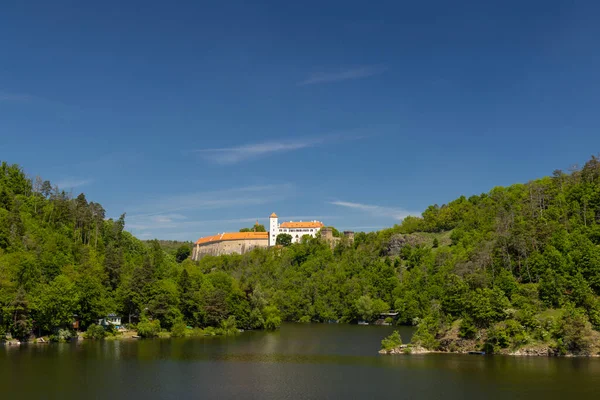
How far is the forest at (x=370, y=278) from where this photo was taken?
71812 millimetres

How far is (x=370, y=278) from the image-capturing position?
14388cm

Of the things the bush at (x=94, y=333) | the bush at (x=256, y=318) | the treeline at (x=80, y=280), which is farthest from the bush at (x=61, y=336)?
the bush at (x=256, y=318)

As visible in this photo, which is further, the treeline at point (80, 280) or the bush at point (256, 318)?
the bush at point (256, 318)

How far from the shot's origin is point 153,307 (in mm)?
94375

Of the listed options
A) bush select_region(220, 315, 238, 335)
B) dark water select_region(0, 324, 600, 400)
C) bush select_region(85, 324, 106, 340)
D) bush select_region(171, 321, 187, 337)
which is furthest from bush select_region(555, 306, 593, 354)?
bush select_region(85, 324, 106, 340)

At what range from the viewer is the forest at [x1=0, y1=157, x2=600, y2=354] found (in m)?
71.8

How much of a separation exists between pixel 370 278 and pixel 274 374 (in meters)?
89.6

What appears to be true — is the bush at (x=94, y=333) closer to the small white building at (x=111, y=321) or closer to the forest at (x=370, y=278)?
the forest at (x=370, y=278)

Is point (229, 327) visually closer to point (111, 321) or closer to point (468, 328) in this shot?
point (111, 321)

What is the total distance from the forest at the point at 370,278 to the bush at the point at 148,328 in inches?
112

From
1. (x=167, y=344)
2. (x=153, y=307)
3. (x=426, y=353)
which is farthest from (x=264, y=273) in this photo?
(x=426, y=353)

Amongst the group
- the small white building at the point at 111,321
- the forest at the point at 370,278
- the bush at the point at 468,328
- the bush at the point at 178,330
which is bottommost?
the bush at the point at 178,330

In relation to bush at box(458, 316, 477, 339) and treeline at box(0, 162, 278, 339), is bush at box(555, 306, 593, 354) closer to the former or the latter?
bush at box(458, 316, 477, 339)

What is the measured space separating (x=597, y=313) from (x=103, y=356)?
60290mm
